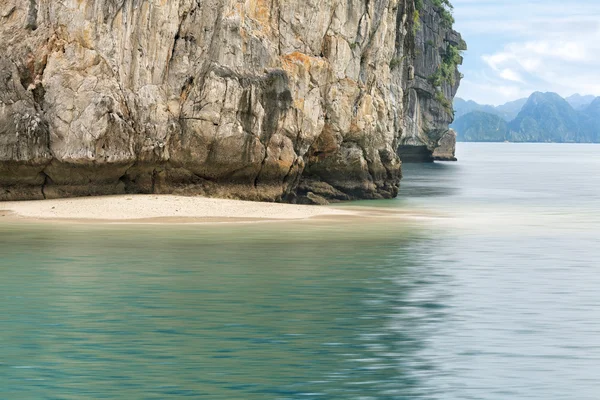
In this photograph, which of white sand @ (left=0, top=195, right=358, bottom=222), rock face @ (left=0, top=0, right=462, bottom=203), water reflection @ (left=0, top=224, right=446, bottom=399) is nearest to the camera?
water reflection @ (left=0, top=224, right=446, bottom=399)

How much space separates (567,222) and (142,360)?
19198 mm

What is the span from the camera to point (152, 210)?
83.1ft

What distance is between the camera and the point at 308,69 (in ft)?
105

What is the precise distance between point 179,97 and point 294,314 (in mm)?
16878

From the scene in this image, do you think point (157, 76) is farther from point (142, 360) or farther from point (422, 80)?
point (422, 80)

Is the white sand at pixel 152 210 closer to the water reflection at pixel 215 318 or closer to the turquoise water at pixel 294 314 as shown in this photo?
the turquoise water at pixel 294 314

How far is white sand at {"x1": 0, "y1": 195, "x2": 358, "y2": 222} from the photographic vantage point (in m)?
24.6

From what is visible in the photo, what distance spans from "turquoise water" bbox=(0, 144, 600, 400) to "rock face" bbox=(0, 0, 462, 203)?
4680mm

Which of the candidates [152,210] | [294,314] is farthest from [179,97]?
[294,314]

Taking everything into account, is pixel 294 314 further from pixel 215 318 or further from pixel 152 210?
pixel 152 210

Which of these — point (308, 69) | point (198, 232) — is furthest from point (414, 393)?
point (308, 69)

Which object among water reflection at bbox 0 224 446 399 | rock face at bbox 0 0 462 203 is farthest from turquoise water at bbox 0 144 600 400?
rock face at bbox 0 0 462 203

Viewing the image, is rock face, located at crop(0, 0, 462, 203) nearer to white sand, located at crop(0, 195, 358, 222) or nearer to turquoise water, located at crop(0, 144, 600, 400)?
white sand, located at crop(0, 195, 358, 222)

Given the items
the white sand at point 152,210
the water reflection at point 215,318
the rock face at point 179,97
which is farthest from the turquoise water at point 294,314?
the rock face at point 179,97
